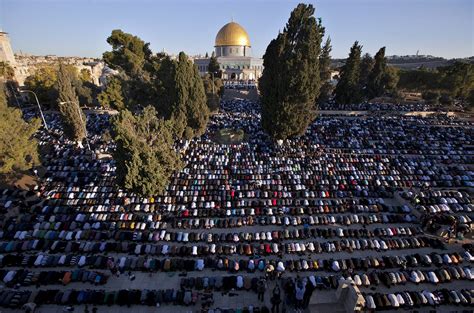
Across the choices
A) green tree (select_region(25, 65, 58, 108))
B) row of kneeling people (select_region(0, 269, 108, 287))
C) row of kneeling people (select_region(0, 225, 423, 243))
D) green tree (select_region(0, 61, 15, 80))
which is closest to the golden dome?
green tree (select_region(25, 65, 58, 108))

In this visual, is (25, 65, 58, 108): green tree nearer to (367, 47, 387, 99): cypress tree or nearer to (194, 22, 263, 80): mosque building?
(194, 22, 263, 80): mosque building

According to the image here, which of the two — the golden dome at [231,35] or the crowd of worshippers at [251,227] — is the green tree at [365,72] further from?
the golden dome at [231,35]

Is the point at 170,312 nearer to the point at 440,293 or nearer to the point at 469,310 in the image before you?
the point at 440,293

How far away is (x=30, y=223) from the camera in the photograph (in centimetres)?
2048

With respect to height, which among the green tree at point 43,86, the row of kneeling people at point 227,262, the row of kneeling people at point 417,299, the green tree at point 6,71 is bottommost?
the row of kneeling people at point 417,299

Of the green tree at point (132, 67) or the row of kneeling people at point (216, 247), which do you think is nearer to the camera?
the row of kneeling people at point (216, 247)

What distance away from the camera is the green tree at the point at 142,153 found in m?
21.1

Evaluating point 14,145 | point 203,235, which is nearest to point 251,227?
point 203,235

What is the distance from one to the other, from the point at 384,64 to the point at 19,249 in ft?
226

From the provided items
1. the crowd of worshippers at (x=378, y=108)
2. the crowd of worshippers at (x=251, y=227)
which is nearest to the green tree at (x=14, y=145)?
the crowd of worshippers at (x=251, y=227)

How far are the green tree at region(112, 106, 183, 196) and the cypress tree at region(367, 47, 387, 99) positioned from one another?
52.8 meters

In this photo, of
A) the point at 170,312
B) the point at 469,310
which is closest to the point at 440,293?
the point at 469,310

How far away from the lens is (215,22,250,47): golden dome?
91.2 meters

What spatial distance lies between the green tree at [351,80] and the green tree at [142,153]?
44855 millimetres
